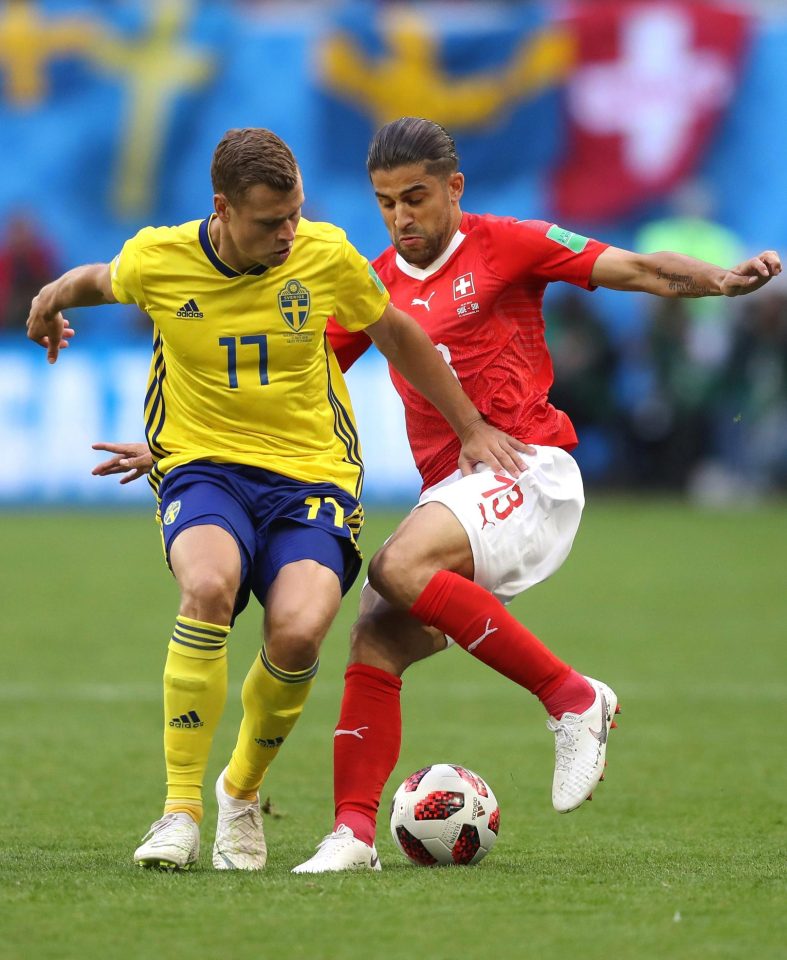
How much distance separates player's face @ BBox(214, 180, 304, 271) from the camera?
5.05 m

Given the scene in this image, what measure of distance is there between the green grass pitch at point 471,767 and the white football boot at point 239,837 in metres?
0.10

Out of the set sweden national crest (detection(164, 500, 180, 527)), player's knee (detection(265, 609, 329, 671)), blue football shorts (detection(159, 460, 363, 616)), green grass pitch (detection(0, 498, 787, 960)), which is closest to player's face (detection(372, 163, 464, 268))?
blue football shorts (detection(159, 460, 363, 616))

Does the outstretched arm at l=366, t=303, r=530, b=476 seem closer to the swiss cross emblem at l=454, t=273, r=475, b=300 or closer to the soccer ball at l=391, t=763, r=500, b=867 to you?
the swiss cross emblem at l=454, t=273, r=475, b=300

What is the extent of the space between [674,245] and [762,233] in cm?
125

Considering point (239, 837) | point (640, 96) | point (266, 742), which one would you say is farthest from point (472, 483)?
point (640, 96)

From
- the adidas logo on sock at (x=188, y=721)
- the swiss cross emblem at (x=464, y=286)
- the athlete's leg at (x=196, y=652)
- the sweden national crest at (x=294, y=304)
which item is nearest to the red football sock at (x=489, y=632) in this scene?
the athlete's leg at (x=196, y=652)

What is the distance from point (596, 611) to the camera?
1201 centimetres

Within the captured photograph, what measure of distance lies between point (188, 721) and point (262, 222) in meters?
1.47

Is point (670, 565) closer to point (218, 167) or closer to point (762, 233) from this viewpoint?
point (762, 233)

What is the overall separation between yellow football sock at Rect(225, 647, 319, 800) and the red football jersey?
1.04 metres

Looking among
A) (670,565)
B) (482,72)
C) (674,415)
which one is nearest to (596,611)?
(670,565)

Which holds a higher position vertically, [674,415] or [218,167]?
[218,167]

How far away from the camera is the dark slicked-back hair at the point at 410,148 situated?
18.3 ft

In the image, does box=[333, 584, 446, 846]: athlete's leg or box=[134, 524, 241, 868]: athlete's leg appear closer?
box=[134, 524, 241, 868]: athlete's leg
